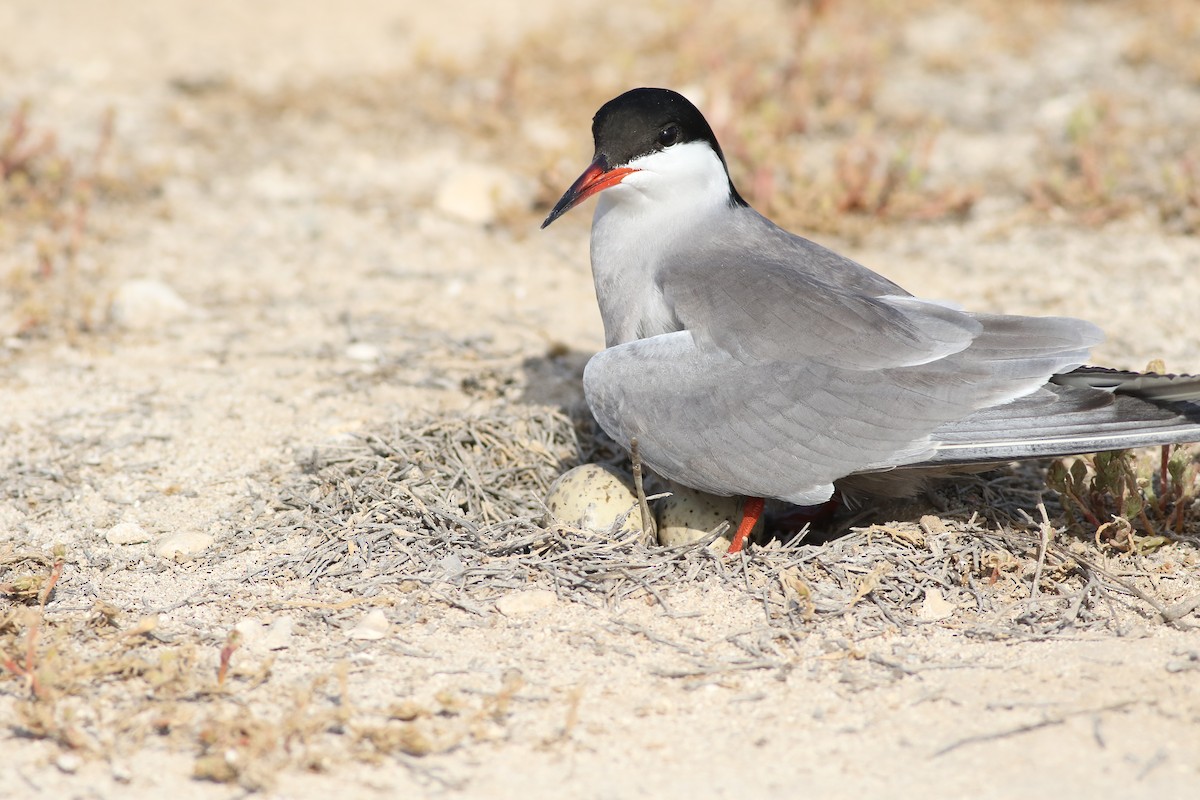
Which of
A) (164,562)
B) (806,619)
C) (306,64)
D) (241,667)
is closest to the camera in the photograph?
(241,667)

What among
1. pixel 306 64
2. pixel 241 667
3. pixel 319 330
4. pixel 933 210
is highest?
pixel 306 64

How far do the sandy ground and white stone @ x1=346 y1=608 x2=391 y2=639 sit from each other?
0.12 feet

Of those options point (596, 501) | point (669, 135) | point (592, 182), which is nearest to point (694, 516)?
point (596, 501)

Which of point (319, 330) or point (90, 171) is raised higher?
point (90, 171)

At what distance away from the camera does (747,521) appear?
3859 millimetres

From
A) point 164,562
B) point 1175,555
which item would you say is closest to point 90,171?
point 164,562

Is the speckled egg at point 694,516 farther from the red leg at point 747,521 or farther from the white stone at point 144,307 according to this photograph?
the white stone at point 144,307

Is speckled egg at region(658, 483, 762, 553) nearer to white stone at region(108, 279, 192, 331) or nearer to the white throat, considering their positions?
the white throat

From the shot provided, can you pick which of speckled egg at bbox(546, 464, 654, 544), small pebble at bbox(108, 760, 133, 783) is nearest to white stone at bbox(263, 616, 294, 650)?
small pebble at bbox(108, 760, 133, 783)

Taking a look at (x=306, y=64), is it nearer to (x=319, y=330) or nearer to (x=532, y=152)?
(x=532, y=152)

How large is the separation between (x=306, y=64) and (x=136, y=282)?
282cm

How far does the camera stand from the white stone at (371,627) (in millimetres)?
3389

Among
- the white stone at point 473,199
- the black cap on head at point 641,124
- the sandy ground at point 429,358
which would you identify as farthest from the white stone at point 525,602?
the white stone at point 473,199

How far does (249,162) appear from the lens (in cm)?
702
